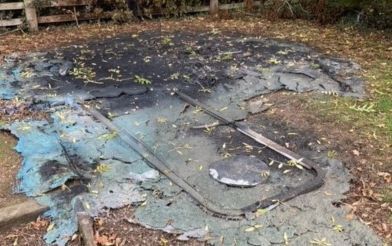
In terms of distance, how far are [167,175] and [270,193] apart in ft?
2.63

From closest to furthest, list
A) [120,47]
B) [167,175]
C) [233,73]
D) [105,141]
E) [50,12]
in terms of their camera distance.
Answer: [167,175]
[105,141]
[233,73]
[120,47]
[50,12]

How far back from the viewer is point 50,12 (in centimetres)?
792

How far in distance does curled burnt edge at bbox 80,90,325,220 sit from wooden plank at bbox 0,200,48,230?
0.96 metres

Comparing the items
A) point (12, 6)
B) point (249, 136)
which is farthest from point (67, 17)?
point (249, 136)

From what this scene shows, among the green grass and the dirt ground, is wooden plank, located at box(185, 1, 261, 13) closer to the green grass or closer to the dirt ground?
the dirt ground

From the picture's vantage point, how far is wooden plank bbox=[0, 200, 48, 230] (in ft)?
9.56

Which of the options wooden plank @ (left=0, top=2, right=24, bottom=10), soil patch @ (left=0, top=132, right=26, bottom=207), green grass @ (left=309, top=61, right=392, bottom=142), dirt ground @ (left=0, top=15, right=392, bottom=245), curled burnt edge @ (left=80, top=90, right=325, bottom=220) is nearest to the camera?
dirt ground @ (left=0, top=15, right=392, bottom=245)

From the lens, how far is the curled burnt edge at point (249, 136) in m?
3.04

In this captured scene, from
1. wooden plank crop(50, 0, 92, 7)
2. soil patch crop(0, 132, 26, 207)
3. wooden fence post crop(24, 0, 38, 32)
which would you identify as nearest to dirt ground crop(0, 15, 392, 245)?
soil patch crop(0, 132, 26, 207)

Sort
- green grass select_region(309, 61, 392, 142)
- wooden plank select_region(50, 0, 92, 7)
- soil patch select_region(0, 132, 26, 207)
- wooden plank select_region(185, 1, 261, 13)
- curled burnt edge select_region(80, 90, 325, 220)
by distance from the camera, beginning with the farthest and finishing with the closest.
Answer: wooden plank select_region(185, 1, 261, 13) < wooden plank select_region(50, 0, 92, 7) < green grass select_region(309, 61, 392, 142) < soil patch select_region(0, 132, 26, 207) < curled burnt edge select_region(80, 90, 325, 220)

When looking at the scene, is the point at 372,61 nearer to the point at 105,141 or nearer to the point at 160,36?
the point at 160,36

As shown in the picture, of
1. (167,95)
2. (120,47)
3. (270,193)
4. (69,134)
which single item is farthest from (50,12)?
(270,193)

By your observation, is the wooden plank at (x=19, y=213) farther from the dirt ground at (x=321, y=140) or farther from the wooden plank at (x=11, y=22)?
the wooden plank at (x=11, y=22)

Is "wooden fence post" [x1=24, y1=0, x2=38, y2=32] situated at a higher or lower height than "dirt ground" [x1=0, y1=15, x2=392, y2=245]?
higher
